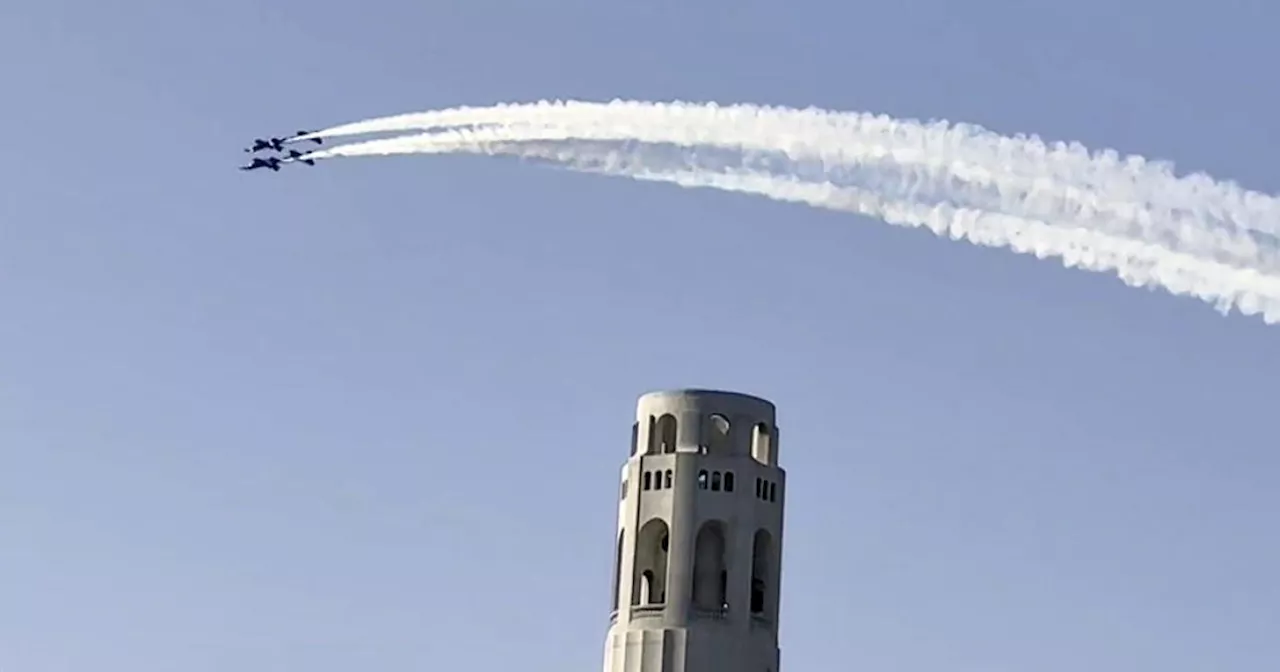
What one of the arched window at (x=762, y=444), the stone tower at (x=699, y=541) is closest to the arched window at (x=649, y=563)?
the stone tower at (x=699, y=541)

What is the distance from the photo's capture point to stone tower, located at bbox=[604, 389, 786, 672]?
13800 cm

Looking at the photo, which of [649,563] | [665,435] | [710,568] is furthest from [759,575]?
[665,435]

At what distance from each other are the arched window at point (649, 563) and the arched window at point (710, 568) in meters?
1.72

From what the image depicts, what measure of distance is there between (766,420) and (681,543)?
7.90m

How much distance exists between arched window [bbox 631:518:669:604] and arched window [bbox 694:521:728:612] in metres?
1.72

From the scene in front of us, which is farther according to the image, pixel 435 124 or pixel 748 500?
pixel 748 500

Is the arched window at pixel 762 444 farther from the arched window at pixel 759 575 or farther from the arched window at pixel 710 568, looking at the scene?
the arched window at pixel 710 568

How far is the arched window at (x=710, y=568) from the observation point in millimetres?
139250

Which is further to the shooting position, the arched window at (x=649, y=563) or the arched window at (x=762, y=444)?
the arched window at (x=762, y=444)

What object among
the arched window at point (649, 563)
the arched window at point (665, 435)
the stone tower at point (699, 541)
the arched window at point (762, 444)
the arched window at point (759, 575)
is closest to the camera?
the stone tower at point (699, 541)

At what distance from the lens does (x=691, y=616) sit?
13800 centimetres

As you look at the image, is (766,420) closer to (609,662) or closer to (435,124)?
(609,662)

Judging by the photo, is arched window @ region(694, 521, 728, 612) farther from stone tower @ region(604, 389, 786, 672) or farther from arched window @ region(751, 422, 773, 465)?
arched window @ region(751, 422, 773, 465)

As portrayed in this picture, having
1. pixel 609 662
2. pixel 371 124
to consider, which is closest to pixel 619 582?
pixel 609 662
